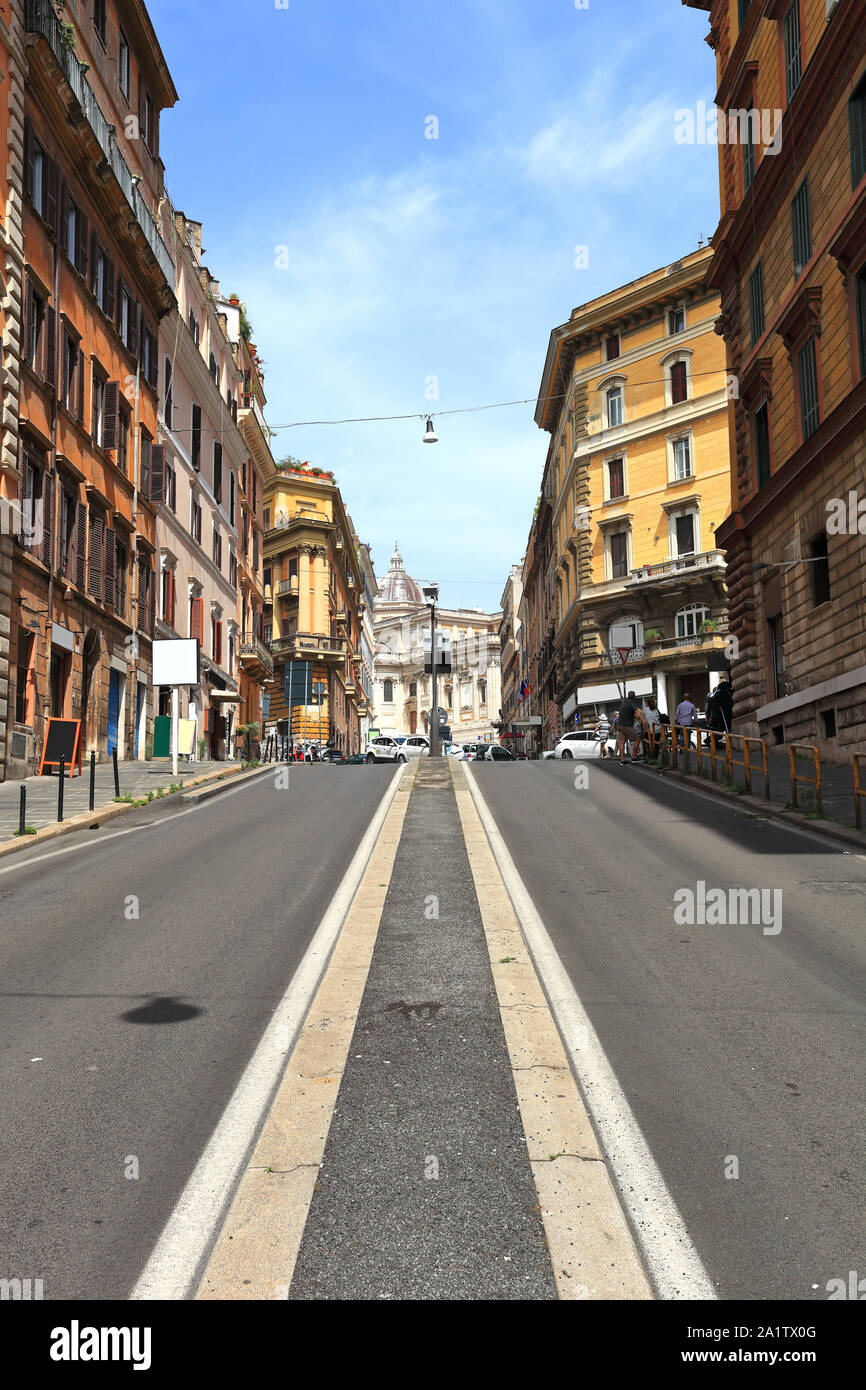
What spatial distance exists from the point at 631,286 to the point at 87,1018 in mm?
49165

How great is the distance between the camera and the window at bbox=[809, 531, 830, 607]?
73.3 ft

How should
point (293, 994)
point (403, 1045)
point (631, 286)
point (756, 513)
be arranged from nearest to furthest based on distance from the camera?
point (403, 1045), point (293, 994), point (756, 513), point (631, 286)

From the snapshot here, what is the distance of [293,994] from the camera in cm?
641

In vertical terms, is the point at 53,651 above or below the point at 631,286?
below

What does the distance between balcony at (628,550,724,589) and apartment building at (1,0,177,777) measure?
21717 mm

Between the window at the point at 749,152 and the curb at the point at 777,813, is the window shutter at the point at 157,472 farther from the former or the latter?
the curb at the point at 777,813

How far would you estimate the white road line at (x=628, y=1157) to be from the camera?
11.5 ft

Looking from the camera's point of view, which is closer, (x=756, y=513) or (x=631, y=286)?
(x=756, y=513)

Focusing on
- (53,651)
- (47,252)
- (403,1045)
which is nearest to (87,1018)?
(403,1045)

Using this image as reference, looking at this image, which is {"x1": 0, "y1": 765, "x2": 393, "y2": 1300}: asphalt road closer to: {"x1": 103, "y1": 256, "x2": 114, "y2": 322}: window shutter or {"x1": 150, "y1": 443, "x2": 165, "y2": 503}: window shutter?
{"x1": 103, "y1": 256, "x2": 114, "y2": 322}: window shutter

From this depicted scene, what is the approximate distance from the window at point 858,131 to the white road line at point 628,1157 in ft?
59.3
